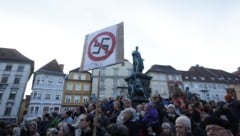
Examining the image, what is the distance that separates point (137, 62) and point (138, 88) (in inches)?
93.8

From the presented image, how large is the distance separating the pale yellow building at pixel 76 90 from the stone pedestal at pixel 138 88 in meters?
30.7

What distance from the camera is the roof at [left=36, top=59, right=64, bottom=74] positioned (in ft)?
134

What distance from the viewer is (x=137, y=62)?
41.9 feet

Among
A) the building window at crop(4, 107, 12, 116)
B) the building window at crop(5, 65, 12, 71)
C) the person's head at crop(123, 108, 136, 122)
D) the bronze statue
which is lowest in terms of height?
the building window at crop(4, 107, 12, 116)

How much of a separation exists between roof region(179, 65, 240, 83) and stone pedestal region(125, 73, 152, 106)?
40153 mm

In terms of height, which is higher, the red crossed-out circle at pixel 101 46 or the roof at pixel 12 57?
the roof at pixel 12 57

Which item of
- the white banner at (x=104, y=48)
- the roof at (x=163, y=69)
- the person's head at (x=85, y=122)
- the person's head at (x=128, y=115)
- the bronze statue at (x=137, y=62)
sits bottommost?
the person's head at (x=85, y=122)

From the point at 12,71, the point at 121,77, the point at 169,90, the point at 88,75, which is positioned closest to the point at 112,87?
the point at 121,77

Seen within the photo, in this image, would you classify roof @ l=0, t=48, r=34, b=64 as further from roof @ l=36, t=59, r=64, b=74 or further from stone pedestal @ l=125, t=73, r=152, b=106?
stone pedestal @ l=125, t=73, r=152, b=106

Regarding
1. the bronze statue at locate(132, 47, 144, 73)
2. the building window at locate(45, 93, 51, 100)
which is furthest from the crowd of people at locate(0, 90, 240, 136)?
the building window at locate(45, 93, 51, 100)

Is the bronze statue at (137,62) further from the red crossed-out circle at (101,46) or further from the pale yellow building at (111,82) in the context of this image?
the pale yellow building at (111,82)

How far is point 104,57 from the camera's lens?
3.86m

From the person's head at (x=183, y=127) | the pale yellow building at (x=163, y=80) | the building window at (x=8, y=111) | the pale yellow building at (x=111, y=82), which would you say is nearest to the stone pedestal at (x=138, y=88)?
the person's head at (x=183, y=127)

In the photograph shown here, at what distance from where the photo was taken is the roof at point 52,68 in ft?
134
